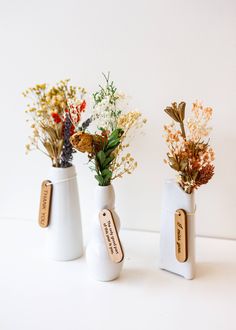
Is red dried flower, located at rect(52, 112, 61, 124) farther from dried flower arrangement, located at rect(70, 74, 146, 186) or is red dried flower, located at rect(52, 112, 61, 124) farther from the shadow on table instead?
the shadow on table

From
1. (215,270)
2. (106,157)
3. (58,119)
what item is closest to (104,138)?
(106,157)

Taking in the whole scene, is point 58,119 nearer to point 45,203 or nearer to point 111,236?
point 45,203

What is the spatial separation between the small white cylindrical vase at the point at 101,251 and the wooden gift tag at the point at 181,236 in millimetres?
147

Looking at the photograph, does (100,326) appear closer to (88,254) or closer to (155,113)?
(88,254)

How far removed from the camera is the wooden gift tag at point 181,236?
0.85 metres

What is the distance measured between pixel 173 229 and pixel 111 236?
0.16m

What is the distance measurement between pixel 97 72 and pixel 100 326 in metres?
0.72

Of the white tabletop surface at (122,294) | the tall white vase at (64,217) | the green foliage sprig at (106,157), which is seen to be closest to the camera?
the white tabletop surface at (122,294)

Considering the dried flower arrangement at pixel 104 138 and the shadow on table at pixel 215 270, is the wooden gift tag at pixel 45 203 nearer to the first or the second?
the dried flower arrangement at pixel 104 138

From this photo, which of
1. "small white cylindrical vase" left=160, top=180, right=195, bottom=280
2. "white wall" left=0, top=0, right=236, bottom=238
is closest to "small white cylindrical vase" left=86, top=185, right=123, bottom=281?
"small white cylindrical vase" left=160, top=180, right=195, bottom=280

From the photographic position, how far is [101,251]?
2.83ft

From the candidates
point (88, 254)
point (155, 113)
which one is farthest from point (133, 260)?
point (155, 113)

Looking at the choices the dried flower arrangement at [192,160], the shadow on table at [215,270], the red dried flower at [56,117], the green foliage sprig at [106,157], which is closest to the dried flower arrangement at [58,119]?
the red dried flower at [56,117]

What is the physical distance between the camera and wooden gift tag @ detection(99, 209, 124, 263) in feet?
2.68
